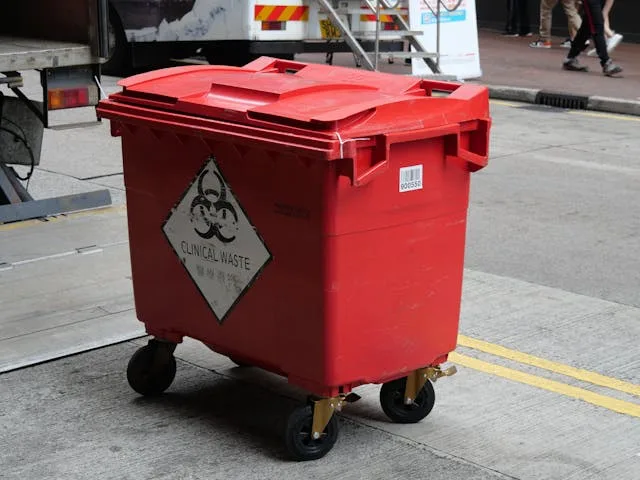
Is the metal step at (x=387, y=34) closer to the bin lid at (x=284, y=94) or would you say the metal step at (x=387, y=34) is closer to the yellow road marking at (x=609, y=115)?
the yellow road marking at (x=609, y=115)

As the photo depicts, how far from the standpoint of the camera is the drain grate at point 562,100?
1344cm

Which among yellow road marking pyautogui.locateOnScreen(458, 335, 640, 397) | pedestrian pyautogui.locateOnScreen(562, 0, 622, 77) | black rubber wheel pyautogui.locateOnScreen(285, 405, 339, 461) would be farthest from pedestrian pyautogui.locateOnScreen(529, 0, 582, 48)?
black rubber wheel pyautogui.locateOnScreen(285, 405, 339, 461)

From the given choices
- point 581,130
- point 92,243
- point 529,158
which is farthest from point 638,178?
point 92,243

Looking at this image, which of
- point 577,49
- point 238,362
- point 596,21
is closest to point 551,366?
point 238,362

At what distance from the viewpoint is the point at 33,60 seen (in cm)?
A: 691

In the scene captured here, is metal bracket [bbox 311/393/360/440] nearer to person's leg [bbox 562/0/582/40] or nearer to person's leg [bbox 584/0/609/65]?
person's leg [bbox 584/0/609/65]

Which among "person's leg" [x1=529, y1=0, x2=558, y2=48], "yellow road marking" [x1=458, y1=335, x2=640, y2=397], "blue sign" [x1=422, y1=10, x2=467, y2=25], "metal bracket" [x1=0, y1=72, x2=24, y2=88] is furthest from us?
"person's leg" [x1=529, y1=0, x2=558, y2=48]

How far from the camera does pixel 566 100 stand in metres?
13.6

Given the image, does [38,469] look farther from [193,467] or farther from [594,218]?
[594,218]

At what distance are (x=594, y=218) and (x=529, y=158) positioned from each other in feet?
7.03

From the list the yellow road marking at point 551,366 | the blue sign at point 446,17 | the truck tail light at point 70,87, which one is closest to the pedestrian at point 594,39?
the blue sign at point 446,17

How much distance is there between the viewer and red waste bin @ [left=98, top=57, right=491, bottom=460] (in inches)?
166

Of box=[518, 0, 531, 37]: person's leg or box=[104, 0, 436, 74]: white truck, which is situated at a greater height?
box=[104, 0, 436, 74]: white truck

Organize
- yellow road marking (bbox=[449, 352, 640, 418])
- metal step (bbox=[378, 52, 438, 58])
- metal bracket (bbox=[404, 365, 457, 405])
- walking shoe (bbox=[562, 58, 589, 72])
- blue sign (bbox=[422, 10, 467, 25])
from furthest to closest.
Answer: walking shoe (bbox=[562, 58, 589, 72]) < blue sign (bbox=[422, 10, 467, 25]) < metal step (bbox=[378, 52, 438, 58]) < yellow road marking (bbox=[449, 352, 640, 418]) < metal bracket (bbox=[404, 365, 457, 405])
